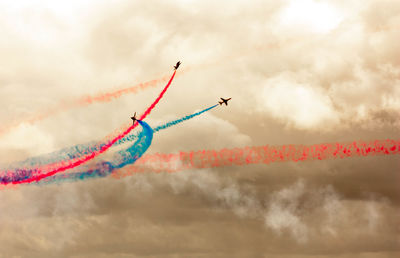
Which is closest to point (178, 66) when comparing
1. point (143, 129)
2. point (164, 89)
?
point (164, 89)

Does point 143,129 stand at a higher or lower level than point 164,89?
lower

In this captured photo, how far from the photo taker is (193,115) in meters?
114

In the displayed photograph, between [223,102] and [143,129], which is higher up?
[223,102]

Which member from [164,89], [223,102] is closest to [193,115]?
[164,89]

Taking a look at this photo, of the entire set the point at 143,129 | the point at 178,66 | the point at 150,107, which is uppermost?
the point at 178,66

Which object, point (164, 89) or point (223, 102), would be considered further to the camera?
point (223, 102)

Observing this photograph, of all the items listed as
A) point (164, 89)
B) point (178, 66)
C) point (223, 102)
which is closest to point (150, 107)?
point (164, 89)

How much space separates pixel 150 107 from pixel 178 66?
550 inches

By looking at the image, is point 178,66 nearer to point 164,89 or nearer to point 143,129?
point 164,89

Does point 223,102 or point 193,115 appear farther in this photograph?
point 223,102

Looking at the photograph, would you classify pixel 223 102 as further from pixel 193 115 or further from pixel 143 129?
pixel 143 129

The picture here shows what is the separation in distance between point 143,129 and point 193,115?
14.1 metres

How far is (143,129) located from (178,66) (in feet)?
66.6

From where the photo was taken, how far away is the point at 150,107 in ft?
383
